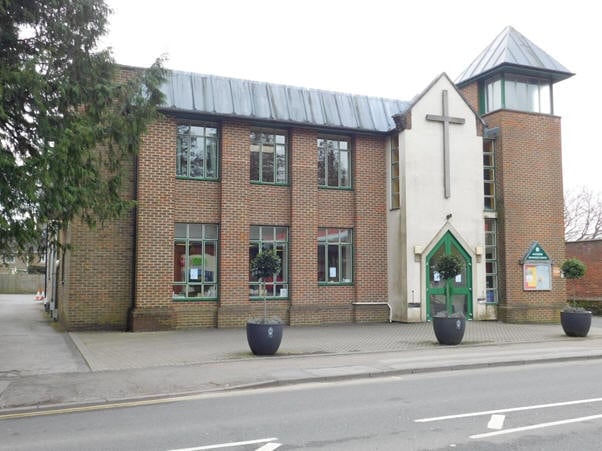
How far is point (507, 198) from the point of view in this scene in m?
23.1

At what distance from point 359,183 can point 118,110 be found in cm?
1141

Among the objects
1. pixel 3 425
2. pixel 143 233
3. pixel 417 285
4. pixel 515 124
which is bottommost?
pixel 3 425

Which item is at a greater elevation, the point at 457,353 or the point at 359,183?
the point at 359,183

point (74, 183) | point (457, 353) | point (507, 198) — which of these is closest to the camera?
point (74, 183)

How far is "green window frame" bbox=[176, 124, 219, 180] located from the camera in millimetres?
20016

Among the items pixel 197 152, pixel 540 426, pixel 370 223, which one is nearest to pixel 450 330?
pixel 370 223

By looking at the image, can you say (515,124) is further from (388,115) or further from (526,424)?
(526,424)

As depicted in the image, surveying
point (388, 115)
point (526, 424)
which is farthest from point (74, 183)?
point (388, 115)

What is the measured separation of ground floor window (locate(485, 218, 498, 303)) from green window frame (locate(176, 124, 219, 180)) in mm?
10379

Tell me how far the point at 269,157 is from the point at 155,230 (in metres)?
4.66

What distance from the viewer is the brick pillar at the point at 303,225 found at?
2088cm

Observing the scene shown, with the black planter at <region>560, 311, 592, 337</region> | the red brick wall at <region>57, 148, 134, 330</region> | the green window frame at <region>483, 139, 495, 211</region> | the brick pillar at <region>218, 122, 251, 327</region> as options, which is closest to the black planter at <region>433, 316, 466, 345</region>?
the black planter at <region>560, 311, 592, 337</region>

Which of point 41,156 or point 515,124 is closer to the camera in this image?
point 41,156

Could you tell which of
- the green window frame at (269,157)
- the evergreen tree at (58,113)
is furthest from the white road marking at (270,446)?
the green window frame at (269,157)
